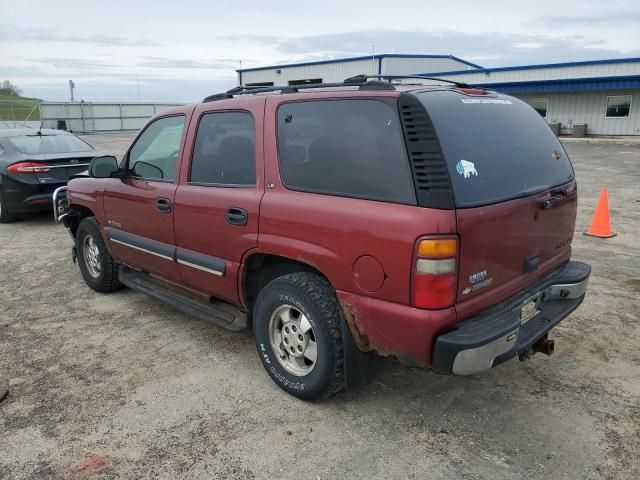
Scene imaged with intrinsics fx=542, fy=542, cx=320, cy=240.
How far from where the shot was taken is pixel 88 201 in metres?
5.21

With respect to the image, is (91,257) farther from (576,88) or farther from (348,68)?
(348,68)

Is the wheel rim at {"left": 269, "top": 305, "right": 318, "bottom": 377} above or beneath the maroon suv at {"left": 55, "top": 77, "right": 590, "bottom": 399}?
beneath

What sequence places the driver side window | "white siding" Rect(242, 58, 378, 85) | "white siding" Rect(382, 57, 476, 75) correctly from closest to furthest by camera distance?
the driver side window, "white siding" Rect(382, 57, 476, 75), "white siding" Rect(242, 58, 378, 85)

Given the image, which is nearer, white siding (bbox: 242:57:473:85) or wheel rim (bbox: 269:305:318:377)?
wheel rim (bbox: 269:305:318:377)

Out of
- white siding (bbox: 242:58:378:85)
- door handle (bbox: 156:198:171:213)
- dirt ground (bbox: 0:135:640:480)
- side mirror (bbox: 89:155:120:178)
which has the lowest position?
dirt ground (bbox: 0:135:640:480)

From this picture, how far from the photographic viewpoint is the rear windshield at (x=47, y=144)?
882cm

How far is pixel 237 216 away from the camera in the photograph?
3.52 metres

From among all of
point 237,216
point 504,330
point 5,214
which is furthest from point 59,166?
point 504,330

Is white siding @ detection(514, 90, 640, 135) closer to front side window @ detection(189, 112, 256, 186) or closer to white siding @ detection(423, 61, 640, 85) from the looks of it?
white siding @ detection(423, 61, 640, 85)

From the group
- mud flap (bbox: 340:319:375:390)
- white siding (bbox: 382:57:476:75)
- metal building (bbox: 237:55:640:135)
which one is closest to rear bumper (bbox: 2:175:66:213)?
A: mud flap (bbox: 340:319:375:390)

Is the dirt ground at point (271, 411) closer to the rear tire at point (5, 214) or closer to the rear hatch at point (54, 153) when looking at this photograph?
the rear hatch at point (54, 153)

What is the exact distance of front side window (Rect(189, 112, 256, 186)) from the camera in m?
3.60

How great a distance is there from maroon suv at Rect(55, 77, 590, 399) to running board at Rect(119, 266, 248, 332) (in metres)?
0.02

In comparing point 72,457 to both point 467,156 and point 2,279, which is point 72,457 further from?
point 2,279
